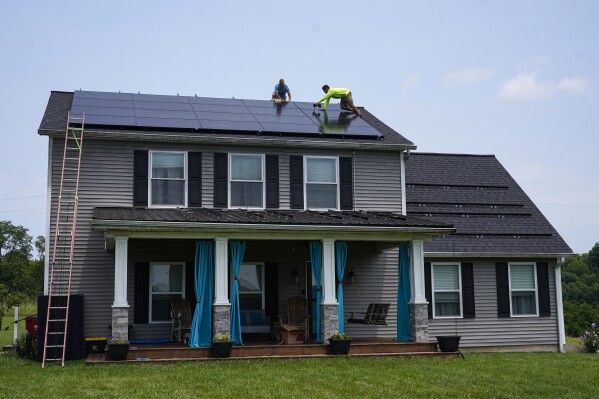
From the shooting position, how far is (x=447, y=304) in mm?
19047

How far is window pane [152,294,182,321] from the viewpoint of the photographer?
1672 centimetres

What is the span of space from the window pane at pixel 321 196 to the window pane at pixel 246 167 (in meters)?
1.34

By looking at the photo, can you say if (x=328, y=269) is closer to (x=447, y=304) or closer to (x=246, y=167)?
(x=246, y=167)

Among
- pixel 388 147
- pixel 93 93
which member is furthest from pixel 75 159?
pixel 388 147

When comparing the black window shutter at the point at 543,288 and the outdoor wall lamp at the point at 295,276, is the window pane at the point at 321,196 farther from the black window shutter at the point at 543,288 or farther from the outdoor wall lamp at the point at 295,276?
the black window shutter at the point at 543,288

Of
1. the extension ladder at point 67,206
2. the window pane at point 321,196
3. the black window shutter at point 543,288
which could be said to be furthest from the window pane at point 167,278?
A: the black window shutter at point 543,288

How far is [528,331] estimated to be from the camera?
1938cm

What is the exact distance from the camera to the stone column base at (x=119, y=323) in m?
14.1

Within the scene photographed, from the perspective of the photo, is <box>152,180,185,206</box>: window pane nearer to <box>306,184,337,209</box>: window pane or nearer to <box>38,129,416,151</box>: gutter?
<box>38,129,416,151</box>: gutter

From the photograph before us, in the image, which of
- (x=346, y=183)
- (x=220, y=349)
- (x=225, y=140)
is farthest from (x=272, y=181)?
(x=220, y=349)

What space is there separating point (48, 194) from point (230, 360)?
234 inches

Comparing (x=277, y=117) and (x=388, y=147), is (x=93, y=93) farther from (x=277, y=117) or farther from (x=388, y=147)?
(x=388, y=147)

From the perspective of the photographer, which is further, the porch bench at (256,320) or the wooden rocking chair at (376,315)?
the porch bench at (256,320)

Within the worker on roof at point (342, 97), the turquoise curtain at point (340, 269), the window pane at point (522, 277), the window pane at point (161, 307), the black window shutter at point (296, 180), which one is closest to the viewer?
the turquoise curtain at point (340, 269)
